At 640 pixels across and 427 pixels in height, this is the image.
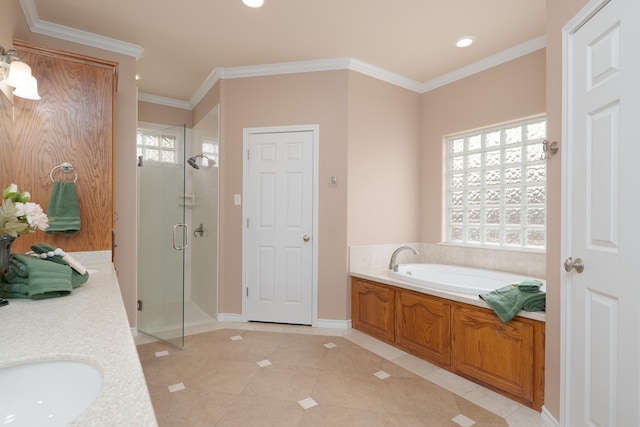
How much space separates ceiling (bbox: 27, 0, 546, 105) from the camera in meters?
2.42

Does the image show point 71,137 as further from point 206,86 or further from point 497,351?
point 497,351

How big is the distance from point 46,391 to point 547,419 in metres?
2.21

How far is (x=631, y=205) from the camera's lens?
124 cm

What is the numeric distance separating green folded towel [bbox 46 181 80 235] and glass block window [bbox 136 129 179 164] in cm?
86

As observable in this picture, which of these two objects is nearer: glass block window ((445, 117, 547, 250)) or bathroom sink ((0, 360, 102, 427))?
bathroom sink ((0, 360, 102, 427))

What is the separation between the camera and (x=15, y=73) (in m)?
1.64

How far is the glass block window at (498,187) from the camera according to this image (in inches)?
116

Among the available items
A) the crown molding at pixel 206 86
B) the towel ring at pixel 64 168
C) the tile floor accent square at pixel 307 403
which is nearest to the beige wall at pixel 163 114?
the crown molding at pixel 206 86

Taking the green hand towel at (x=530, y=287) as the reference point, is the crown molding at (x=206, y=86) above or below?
above

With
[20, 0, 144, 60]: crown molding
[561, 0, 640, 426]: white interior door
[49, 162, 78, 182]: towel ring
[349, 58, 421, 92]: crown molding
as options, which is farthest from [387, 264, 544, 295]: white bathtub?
[20, 0, 144, 60]: crown molding

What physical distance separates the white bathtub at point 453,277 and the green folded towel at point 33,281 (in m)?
2.29

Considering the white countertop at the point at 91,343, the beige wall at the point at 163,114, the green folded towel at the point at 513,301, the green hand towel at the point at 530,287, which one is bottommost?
the green folded towel at the point at 513,301

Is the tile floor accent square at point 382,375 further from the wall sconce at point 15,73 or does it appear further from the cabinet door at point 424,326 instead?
the wall sconce at point 15,73

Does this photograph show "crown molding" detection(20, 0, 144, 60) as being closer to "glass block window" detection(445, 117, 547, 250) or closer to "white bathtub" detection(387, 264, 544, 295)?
"white bathtub" detection(387, 264, 544, 295)
